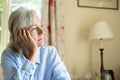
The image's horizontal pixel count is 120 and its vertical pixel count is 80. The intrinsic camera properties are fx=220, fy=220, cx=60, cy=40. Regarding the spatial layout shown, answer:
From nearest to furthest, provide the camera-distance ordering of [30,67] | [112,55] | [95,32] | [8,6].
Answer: [30,67], [95,32], [8,6], [112,55]

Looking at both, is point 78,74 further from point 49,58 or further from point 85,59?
point 49,58

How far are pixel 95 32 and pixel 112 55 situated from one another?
62 centimetres

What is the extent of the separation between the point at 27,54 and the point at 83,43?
66.1 inches

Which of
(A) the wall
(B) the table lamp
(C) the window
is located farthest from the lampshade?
(C) the window

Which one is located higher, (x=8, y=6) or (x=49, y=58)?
(x=8, y=6)

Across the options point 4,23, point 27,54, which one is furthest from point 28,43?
point 4,23

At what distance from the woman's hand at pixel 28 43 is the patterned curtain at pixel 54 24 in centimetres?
133

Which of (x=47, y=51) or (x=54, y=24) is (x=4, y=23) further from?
(x=47, y=51)

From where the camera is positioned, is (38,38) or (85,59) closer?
(38,38)

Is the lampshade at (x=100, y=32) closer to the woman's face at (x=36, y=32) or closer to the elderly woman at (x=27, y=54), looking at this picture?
the elderly woman at (x=27, y=54)

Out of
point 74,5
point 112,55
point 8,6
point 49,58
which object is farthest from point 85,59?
point 49,58

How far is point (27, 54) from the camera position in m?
1.31

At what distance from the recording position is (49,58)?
4.82 feet

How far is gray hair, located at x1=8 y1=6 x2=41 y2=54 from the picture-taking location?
1319 millimetres
